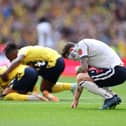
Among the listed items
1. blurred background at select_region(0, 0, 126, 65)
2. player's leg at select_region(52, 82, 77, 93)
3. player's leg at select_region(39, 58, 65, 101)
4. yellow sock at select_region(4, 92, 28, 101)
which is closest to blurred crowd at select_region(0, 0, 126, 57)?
blurred background at select_region(0, 0, 126, 65)

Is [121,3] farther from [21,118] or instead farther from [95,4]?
[21,118]

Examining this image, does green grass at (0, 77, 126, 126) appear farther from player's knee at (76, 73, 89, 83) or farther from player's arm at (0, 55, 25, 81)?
player's arm at (0, 55, 25, 81)

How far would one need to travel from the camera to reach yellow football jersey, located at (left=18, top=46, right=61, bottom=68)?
56.5 ft

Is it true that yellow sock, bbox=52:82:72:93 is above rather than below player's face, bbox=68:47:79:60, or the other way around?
below

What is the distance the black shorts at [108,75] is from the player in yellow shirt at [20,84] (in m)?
2.63

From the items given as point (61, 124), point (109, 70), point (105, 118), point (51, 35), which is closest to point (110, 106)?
→ point (109, 70)

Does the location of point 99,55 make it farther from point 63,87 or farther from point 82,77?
point 63,87

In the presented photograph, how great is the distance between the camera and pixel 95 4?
112 ft

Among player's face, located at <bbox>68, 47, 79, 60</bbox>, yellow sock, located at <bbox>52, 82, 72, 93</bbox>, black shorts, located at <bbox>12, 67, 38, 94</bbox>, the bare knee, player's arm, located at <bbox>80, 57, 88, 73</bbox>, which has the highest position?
player's face, located at <bbox>68, 47, 79, 60</bbox>

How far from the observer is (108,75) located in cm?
1460

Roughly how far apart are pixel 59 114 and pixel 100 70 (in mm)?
1564

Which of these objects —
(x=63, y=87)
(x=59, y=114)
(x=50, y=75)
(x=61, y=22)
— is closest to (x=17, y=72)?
(x=50, y=75)

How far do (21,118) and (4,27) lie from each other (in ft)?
63.8

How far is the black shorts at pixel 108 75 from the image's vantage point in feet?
47.9
